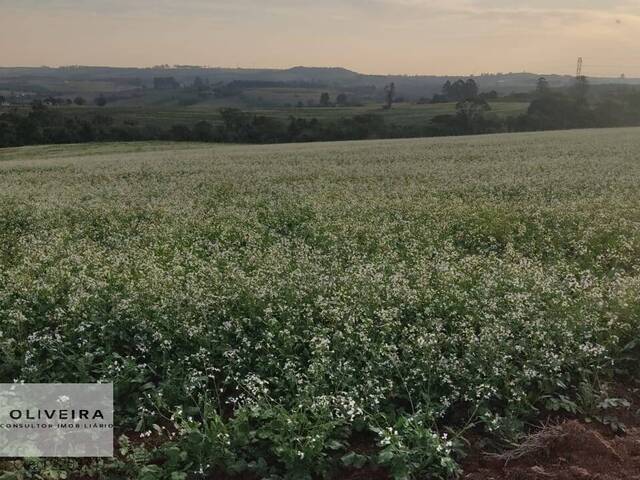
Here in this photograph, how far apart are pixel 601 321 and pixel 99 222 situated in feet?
42.4

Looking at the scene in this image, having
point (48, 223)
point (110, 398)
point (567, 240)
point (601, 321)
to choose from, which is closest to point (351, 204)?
point (567, 240)

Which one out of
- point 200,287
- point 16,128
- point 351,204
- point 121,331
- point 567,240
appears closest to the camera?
point 121,331

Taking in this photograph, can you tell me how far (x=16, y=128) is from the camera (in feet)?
262

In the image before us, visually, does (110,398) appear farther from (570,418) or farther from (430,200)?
(430,200)

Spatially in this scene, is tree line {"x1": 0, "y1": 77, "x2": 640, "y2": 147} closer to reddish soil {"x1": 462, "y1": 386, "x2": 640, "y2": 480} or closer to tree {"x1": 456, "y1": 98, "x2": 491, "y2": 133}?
tree {"x1": 456, "y1": 98, "x2": 491, "y2": 133}
